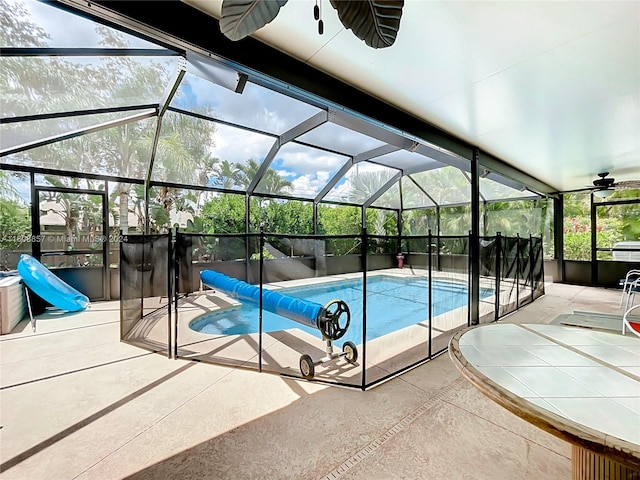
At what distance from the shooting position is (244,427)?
6.42 ft

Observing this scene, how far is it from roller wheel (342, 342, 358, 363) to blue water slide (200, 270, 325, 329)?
0.52 meters

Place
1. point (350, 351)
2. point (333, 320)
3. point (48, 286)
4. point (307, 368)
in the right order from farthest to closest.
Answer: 1. point (48, 286)
2. point (350, 351)
3. point (333, 320)
4. point (307, 368)

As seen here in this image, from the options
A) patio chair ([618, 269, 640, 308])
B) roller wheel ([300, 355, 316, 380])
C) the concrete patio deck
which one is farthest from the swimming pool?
patio chair ([618, 269, 640, 308])

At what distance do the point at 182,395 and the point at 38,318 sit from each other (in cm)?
416

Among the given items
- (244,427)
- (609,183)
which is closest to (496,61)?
(244,427)

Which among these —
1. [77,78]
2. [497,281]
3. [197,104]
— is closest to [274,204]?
[197,104]

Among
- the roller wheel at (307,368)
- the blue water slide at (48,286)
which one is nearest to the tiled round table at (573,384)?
the roller wheel at (307,368)

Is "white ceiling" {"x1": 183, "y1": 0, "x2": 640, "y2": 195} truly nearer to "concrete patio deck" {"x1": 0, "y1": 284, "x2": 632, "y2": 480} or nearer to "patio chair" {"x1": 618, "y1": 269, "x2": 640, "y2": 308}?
"patio chair" {"x1": 618, "y1": 269, "x2": 640, "y2": 308}

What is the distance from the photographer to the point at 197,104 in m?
4.80

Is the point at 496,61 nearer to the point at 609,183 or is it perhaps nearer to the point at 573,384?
the point at 573,384

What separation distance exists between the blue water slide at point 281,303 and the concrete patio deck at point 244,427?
0.63 meters

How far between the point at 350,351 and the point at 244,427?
1.38 meters

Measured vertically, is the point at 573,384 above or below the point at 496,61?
below

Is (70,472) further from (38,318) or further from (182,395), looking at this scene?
(38,318)
